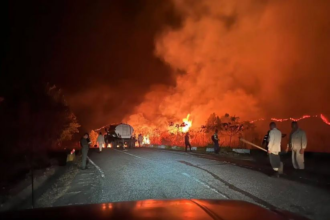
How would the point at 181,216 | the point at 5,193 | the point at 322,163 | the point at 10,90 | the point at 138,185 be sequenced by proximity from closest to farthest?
the point at 181,216 < the point at 5,193 < the point at 138,185 < the point at 322,163 < the point at 10,90

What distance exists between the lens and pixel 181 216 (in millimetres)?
3209

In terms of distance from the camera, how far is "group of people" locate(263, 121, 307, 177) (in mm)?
12359

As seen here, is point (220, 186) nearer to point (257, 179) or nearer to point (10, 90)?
point (257, 179)

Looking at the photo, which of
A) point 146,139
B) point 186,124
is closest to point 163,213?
point 186,124

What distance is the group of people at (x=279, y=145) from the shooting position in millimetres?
12359

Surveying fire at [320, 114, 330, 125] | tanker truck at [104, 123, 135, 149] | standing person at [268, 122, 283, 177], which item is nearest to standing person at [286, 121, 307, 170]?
standing person at [268, 122, 283, 177]

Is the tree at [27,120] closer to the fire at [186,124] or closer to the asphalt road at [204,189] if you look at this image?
the asphalt road at [204,189]

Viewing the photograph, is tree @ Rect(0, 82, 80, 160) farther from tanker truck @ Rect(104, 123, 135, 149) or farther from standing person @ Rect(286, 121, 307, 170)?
standing person @ Rect(286, 121, 307, 170)

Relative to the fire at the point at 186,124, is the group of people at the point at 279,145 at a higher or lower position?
lower

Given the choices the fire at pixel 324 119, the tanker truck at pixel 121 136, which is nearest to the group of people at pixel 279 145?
the fire at pixel 324 119

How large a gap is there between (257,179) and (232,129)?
2388 cm

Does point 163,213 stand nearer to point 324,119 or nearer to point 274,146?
point 274,146

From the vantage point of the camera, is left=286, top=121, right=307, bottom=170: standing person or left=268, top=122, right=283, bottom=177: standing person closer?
left=268, top=122, right=283, bottom=177: standing person

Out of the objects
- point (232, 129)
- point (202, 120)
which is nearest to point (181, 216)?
point (232, 129)
